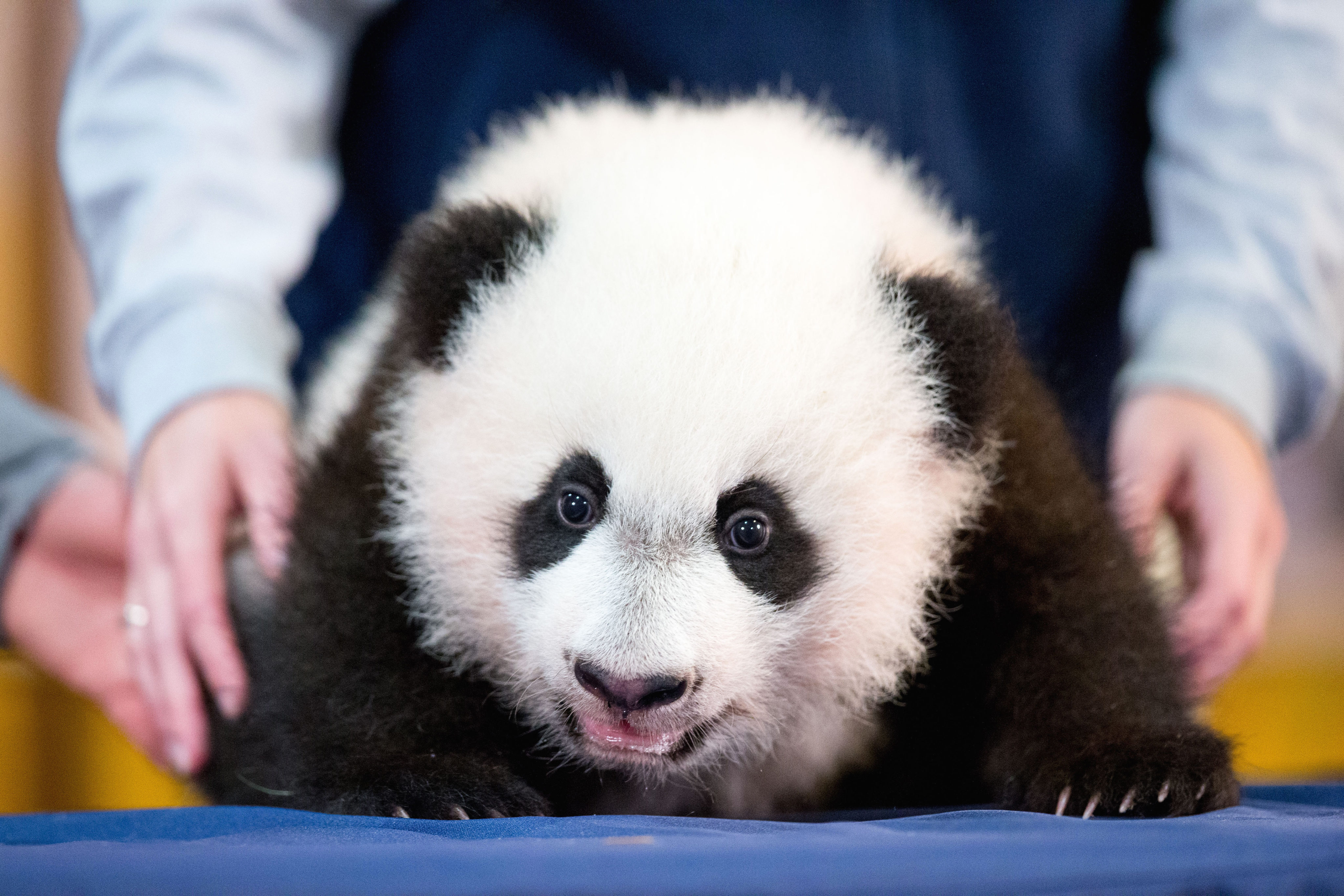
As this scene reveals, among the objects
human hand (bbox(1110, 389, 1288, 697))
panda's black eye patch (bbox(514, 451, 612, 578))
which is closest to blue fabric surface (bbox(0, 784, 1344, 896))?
panda's black eye patch (bbox(514, 451, 612, 578))

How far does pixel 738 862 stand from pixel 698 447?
21.4 inches

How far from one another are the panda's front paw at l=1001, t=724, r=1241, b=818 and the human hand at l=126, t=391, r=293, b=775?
107 centimetres

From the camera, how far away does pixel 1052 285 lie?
2.12 metres

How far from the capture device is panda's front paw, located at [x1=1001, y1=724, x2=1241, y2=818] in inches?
46.4

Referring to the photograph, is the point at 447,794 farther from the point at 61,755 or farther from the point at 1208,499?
the point at 61,755

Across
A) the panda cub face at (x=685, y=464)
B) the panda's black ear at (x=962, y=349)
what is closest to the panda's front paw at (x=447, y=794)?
the panda cub face at (x=685, y=464)

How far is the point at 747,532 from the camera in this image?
1.30 meters

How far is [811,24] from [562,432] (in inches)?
41.4

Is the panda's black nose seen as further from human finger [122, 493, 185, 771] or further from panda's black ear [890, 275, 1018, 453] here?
human finger [122, 493, 185, 771]

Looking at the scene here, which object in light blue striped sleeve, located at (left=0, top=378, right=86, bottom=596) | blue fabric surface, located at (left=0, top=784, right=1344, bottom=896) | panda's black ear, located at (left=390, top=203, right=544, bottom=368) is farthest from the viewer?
light blue striped sleeve, located at (left=0, top=378, right=86, bottom=596)

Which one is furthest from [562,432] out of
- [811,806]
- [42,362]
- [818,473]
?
[42,362]

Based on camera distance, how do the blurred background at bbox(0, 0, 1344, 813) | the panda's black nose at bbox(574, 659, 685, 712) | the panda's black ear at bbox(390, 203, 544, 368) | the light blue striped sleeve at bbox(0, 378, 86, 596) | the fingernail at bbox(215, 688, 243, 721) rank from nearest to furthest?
the panda's black nose at bbox(574, 659, 685, 712) → the panda's black ear at bbox(390, 203, 544, 368) → the fingernail at bbox(215, 688, 243, 721) → the light blue striped sleeve at bbox(0, 378, 86, 596) → the blurred background at bbox(0, 0, 1344, 813)

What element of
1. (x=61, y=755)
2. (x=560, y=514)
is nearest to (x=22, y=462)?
(x=560, y=514)

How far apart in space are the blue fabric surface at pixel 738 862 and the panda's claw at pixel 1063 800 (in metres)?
0.24
